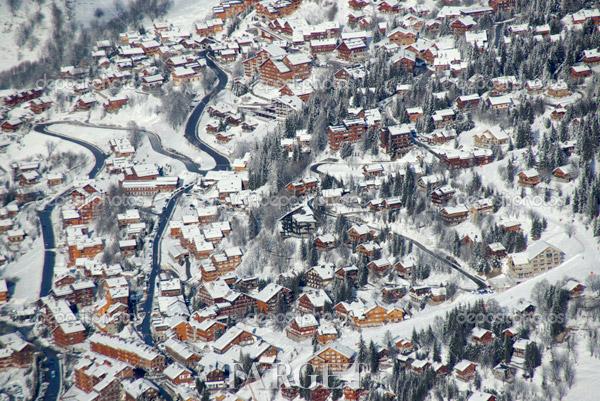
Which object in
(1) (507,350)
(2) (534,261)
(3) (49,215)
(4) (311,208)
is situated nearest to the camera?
(1) (507,350)

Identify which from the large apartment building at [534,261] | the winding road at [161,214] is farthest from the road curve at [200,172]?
the large apartment building at [534,261]

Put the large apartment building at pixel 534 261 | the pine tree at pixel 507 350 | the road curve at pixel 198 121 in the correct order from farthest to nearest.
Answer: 1. the road curve at pixel 198 121
2. the large apartment building at pixel 534 261
3. the pine tree at pixel 507 350

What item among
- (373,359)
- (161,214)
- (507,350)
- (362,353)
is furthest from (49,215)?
(507,350)

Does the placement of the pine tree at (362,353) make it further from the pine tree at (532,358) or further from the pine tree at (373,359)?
the pine tree at (532,358)

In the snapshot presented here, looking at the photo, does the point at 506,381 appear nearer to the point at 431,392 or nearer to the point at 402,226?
the point at 431,392

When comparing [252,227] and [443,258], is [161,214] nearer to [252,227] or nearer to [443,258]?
[252,227]

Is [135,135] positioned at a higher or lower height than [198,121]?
lower

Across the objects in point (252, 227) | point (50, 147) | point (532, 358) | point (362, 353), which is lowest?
point (532, 358)

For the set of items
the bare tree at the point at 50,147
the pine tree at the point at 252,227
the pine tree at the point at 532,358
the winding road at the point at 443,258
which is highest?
the bare tree at the point at 50,147

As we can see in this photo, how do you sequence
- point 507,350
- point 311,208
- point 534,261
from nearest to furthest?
point 507,350
point 534,261
point 311,208

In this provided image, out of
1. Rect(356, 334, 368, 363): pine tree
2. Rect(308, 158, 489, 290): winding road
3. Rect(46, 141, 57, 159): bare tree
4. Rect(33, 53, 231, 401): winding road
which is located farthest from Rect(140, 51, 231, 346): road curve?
Rect(356, 334, 368, 363): pine tree
